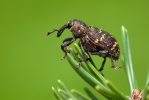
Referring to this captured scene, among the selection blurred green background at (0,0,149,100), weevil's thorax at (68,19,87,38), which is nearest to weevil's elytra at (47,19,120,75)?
weevil's thorax at (68,19,87,38)

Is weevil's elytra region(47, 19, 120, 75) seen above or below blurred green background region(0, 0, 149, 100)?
below

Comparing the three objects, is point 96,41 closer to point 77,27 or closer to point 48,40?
point 77,27

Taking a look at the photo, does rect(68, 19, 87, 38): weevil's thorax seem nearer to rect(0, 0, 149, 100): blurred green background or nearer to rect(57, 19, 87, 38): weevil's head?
rect(57, 19, 87, 38): weevil's head

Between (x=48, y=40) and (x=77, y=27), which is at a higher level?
(x=48, y=40)

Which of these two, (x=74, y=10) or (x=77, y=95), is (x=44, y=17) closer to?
(x=74, y=10)

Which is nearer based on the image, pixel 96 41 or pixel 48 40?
pixel 96 41

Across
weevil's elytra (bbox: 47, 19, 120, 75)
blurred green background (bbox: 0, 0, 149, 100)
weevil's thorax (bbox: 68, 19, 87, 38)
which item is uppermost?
blurred green background (bbox: 0, 0, 149, 100)

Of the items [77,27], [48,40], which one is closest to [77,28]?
[77,27]
